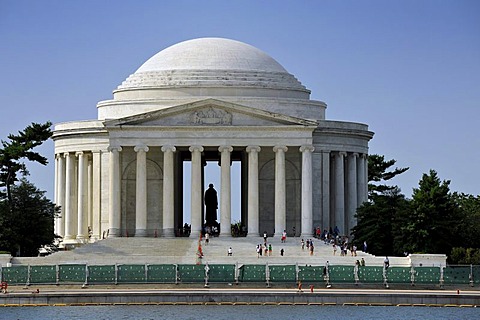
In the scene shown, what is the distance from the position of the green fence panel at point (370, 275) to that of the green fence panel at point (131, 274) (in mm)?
18276

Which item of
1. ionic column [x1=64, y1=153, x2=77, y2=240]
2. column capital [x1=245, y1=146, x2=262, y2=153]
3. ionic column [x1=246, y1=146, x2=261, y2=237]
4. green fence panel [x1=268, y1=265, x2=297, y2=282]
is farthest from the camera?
ionic column [x1=64, y1=153, x2=77, y2=240]

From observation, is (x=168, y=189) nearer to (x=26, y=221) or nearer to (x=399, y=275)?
(x=26, y=221)

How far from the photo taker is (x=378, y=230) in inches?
6688

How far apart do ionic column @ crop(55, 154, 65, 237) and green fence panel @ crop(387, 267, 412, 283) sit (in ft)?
206

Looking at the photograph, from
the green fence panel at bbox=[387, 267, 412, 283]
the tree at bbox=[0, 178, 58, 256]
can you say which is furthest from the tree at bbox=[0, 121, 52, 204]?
the green fence panel at bbox=[387, 267, 412, 283]

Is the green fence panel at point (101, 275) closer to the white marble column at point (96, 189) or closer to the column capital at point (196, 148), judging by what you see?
the column capital at point (196, 148)

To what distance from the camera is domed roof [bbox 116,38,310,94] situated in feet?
595

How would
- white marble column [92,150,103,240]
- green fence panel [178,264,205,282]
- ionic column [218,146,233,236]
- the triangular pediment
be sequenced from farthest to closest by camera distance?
→ white marble column [92,150,103,240]
ionic column [218,146,233,236]
the triangular pediment
green fence panel [178,264,205,282]

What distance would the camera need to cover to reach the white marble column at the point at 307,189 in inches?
6816

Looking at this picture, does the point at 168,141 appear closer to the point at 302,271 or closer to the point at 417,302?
the point at 302,271

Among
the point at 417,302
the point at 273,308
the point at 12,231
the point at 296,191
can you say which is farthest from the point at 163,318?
the point at 296,191

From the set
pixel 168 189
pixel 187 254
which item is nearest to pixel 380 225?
pixel 187 254

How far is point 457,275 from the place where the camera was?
134m

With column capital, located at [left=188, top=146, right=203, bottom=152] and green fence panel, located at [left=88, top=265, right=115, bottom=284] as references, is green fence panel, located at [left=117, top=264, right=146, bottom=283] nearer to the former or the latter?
green fence panel, located at [left=88, top=265, right=115, bottom=284]
